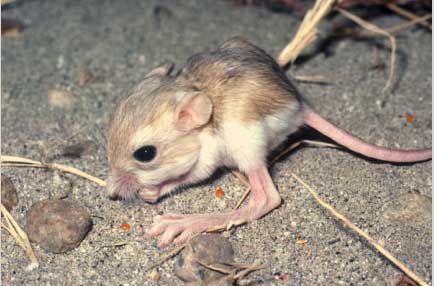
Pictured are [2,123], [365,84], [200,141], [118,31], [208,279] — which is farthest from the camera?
[118,31]

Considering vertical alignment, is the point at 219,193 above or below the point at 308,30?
below

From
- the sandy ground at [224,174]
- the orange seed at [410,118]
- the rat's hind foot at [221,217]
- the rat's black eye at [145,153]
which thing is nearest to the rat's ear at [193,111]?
the rat's black eye at [145,153]

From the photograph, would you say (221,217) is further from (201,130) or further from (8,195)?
(8,195)

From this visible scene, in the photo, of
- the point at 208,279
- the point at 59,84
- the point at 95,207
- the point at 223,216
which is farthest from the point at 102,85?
the point at 208,279

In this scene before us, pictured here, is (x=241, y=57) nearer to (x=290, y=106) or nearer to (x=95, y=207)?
(x=290, y=106)

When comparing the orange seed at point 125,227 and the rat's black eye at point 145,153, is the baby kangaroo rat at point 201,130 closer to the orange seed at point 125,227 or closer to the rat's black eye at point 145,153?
the rat's black eye at point 145,153

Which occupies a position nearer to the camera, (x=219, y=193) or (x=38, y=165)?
(x=219, y=193)

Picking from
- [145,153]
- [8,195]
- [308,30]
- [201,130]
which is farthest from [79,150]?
[308,30]

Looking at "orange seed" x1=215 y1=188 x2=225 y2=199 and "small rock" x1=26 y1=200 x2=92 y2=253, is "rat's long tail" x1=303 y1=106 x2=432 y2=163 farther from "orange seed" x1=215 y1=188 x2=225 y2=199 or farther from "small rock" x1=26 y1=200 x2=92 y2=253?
"small rock" x1=26 y1=200 x2=92 y2=253
